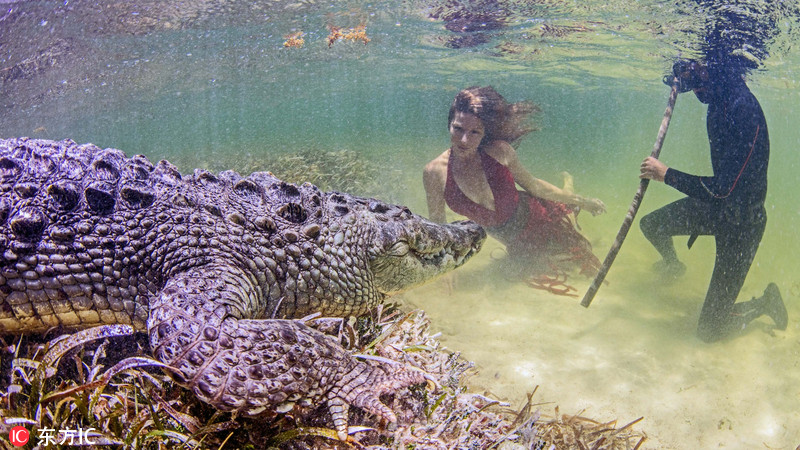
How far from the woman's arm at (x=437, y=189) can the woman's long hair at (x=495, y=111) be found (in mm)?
725

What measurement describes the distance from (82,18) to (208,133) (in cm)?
5277

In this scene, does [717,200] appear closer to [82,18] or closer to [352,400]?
[352,400]

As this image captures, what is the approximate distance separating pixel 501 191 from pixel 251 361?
5.77 metres

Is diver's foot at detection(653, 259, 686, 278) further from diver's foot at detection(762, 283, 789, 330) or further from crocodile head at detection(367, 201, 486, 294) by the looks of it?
crocodile head at detection(367, 201, 486, 294)

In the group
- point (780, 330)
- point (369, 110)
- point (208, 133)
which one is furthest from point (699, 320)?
point (208, 133)

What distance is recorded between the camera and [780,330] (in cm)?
634

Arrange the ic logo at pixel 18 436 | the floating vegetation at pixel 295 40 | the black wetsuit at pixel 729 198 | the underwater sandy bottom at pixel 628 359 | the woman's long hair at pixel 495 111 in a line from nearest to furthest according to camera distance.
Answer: the ic logo at pixel 18 436 < the underwater sandy bottom at pixel 628 359 < the black wetsuit at pixel 729 198 < the woman's long hair at pixel 495 111 < the floating vegetation at pixel 295 40

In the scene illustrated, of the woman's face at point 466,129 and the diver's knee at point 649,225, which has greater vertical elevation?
the woman's face at point 466,129

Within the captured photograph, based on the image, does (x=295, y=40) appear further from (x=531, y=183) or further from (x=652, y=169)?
(x=652, y=169)

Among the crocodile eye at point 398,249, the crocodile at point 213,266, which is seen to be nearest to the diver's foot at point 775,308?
the crocodile at point 213,266

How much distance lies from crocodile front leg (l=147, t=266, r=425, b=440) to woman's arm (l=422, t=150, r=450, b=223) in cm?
483

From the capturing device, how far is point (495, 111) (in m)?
6.23

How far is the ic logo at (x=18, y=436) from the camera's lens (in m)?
1.28

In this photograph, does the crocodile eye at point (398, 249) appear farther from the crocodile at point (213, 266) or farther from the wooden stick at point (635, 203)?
the wooden stick at point (635, 203)
